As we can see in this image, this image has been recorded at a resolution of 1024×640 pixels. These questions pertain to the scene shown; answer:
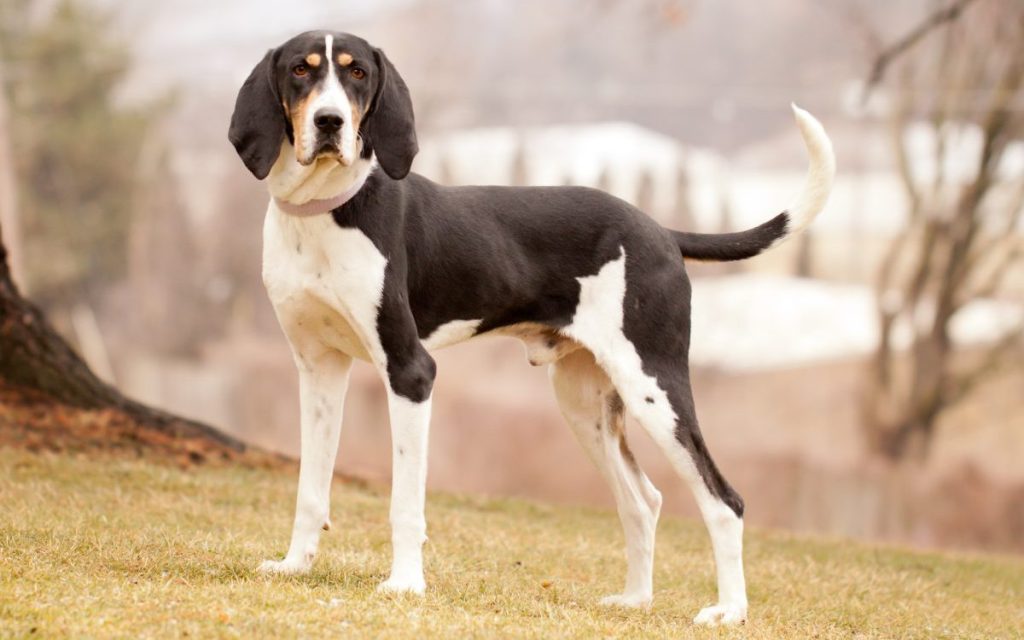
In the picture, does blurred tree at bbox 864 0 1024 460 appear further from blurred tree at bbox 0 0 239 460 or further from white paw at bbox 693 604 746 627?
white paw at bbox 693 604 746 627

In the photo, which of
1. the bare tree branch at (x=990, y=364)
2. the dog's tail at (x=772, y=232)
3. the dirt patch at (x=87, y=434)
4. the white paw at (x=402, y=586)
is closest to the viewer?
the white paw at (x=402, y=586)

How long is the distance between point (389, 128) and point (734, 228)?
15177 mm

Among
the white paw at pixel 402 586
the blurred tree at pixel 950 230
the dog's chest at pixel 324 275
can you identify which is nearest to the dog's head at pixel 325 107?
the dog's chest at pixel 324 275

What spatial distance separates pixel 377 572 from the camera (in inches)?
249

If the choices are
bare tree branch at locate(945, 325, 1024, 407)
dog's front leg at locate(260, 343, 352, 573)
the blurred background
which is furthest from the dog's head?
bare tree branch at locate(945, 325, 1024, 407)

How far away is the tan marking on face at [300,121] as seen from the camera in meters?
5.30

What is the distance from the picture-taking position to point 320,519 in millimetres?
6082

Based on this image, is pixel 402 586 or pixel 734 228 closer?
pixel 402 586

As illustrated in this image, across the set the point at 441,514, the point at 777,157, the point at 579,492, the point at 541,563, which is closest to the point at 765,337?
the point at 777,157

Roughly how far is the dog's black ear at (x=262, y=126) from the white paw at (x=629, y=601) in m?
2.47

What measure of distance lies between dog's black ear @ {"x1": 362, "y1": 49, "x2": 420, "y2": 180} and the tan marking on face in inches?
11.7

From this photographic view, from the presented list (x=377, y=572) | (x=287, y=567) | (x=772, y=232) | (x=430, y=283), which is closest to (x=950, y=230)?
(x=772, y=232)

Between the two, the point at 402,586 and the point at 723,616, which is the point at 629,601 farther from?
the point at 402,586

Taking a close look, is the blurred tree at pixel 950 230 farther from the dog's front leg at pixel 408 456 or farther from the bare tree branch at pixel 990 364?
the dog's front leg at pixel 408 456
